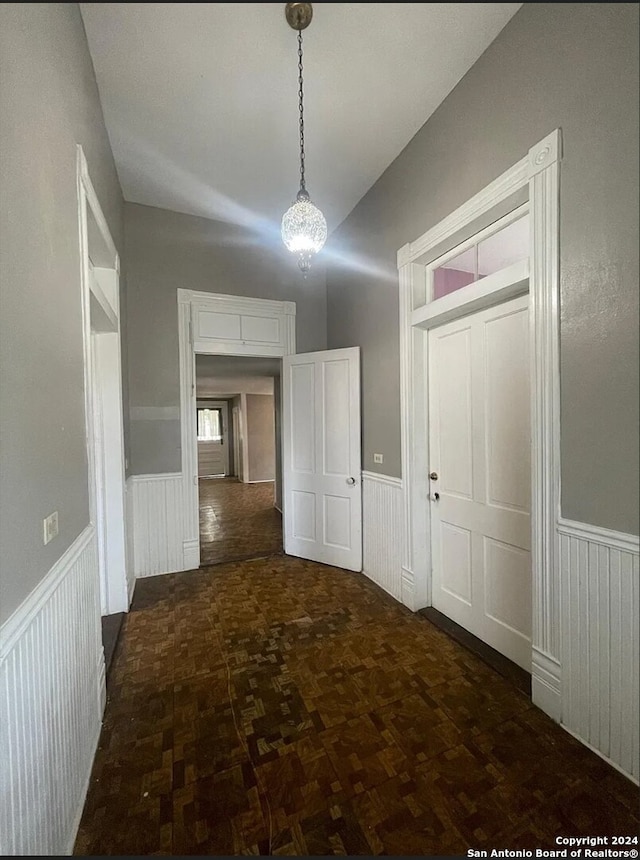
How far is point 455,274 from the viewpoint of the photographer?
8.03 feet

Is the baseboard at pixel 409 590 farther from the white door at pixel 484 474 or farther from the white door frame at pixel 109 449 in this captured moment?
the white door frame at pixel 109 449

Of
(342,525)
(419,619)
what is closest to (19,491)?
(419,619)

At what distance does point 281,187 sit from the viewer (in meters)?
2.95

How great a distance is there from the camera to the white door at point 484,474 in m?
1.92

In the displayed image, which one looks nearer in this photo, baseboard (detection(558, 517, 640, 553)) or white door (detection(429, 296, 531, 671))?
baseboard (detection(558, 517, 640, 553))

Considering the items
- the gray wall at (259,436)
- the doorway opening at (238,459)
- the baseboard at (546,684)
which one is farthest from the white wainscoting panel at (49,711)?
the gray wall at (259,436)

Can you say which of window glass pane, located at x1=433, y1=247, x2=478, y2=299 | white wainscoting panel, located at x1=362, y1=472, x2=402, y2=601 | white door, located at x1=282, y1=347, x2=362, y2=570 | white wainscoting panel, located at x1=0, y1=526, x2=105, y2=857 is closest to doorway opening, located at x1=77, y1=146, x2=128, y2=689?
white wainscoting panel, located at x1=0, y1=526, x2=105, y2=857

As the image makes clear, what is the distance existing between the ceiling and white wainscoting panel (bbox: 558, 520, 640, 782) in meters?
2.52

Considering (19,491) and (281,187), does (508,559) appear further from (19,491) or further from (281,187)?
(281,187)

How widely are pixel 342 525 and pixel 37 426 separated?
104 inches

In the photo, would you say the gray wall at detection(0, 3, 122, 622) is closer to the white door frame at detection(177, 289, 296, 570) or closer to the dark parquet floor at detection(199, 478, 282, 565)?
the white door frame at detection(177, 289, 296, 570)

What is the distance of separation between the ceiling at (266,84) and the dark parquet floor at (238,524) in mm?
3493

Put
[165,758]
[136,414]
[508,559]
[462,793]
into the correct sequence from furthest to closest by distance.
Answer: [136,414] < [508,559] < [165,758] < [462,793]

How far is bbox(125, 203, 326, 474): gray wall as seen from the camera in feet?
10.5
